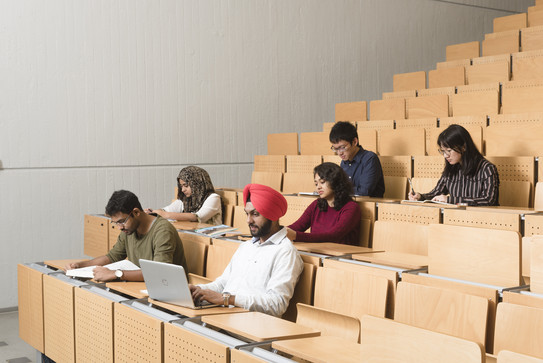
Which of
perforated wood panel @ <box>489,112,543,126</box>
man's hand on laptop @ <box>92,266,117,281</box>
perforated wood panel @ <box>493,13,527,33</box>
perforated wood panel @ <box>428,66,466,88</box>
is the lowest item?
man's hand on laptop @ <box>92,266,117,281</box>

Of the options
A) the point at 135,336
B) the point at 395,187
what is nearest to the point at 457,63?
the point at 395,187

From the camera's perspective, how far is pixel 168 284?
2363 millimetres

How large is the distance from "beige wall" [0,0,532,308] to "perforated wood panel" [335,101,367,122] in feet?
2.48

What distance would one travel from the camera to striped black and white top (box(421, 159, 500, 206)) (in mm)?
3490

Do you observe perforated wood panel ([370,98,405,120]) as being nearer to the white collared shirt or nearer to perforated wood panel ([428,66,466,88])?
perforated wood panel ([428,66,466,88])

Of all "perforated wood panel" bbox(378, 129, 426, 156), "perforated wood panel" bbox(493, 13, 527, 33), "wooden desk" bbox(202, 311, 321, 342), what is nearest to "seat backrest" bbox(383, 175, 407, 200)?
"perforated wood panel" bbox(378, 129, 426, 156)

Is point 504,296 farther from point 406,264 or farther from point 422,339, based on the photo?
point 422,339

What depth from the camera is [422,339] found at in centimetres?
148

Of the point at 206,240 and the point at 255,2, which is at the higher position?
the point at 255,2

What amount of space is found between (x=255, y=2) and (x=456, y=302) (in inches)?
194

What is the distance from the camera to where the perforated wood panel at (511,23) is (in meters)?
6.52

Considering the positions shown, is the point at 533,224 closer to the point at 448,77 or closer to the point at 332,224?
the point at 332,224

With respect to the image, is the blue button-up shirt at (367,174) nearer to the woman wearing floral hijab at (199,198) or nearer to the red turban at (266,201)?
the woman wearing floral hijab at (199,198)

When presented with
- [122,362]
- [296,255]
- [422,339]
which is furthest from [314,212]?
[422,339]
